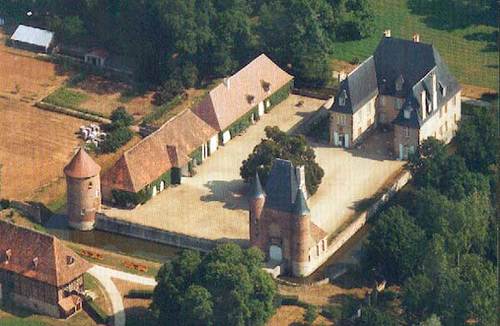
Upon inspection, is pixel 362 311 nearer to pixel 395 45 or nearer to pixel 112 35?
pixel 395 45

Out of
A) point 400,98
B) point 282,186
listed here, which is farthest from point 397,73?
point 282,186

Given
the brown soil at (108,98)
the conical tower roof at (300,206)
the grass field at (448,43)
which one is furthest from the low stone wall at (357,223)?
the brown soil at (108,98)

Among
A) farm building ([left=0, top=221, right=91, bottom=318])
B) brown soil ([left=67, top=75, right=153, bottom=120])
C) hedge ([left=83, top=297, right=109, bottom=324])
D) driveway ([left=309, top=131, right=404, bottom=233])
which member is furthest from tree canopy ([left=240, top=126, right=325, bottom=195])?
hedge ([left=83, top=297, right=109, bottom=324])

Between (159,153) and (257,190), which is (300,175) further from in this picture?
(159,153)

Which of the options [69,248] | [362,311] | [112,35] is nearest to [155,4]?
[112,35]

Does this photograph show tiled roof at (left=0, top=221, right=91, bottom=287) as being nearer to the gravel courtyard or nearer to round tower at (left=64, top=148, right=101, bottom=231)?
round tower at (left=64, top=148, right=101, bottom=231)
